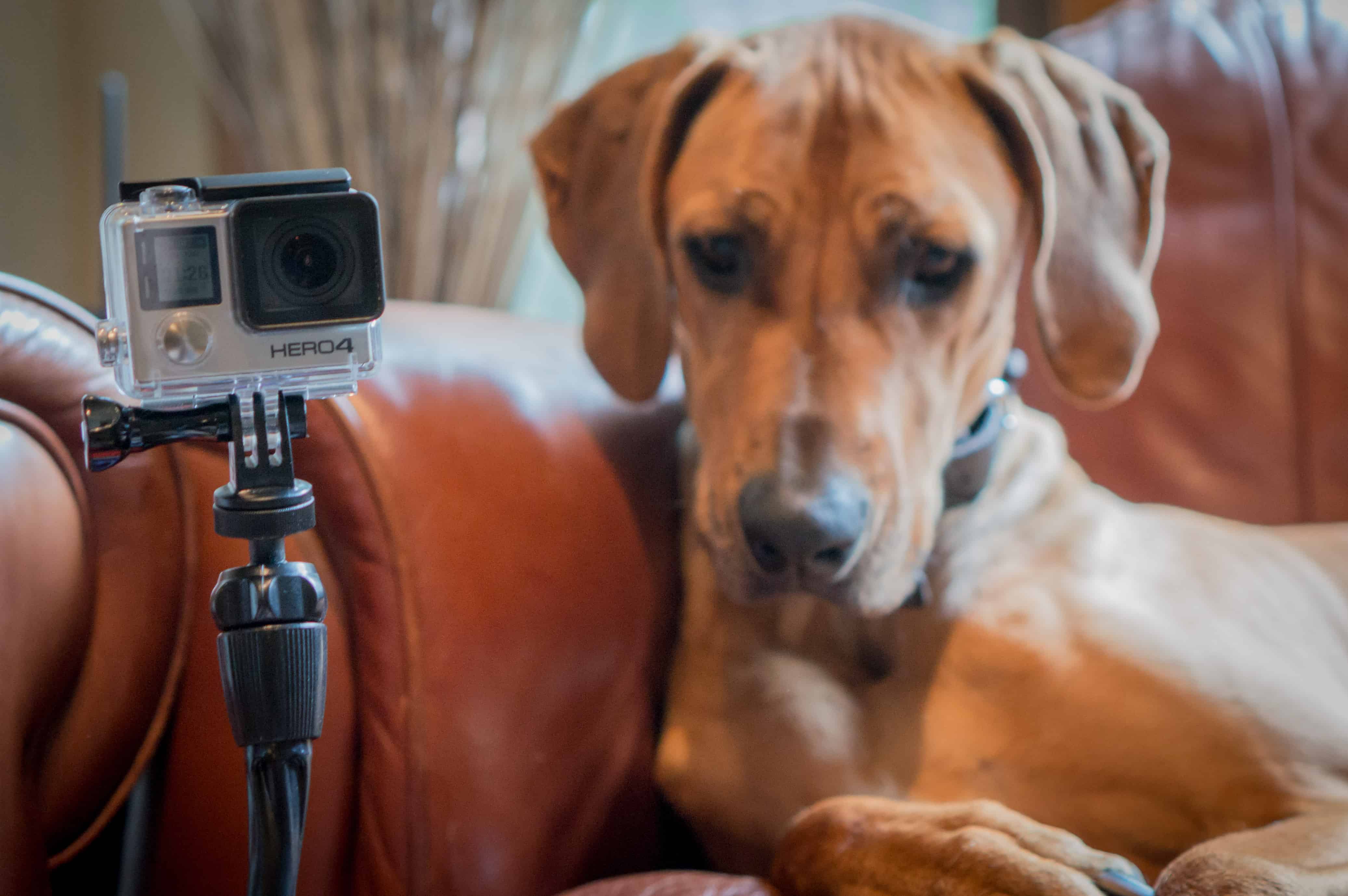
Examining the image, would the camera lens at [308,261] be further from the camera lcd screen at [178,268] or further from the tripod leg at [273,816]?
the tripod leg at [273,816]

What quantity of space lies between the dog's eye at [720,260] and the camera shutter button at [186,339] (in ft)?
1.57

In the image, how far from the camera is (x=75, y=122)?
2.57 m

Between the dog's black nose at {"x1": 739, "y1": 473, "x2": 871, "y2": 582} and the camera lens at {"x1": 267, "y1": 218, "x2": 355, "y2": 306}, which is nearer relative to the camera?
the camera lens at {"x1": 267, "y1": 218, "x2": 355, "y2": 306}

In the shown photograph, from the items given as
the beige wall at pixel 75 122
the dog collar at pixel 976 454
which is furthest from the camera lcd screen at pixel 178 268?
the beige wall at pixel 75 122

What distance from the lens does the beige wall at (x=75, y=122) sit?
2.41m

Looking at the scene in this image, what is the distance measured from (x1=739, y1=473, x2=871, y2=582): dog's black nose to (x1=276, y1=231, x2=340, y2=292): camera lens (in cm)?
35

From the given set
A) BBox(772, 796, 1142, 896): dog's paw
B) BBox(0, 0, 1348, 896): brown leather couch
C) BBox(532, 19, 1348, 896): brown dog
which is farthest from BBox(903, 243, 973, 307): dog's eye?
BBox(772, 796, 1142, 896): dog's paw

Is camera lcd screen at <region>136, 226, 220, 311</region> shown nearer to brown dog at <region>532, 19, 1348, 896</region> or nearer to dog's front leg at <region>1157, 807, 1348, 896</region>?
brown dog at <region>532, 19, 1348, 896</region>

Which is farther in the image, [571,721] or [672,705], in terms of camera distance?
[672,705]

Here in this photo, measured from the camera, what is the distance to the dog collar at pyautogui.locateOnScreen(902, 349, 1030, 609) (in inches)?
36.3

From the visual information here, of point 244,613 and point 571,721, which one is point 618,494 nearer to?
point 571,721

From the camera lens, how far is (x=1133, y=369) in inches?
37.3

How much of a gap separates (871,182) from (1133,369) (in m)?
0.30

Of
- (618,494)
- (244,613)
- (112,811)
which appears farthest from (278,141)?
(244,613)
